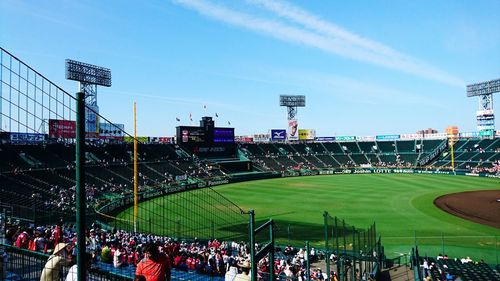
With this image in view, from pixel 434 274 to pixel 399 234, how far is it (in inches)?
364

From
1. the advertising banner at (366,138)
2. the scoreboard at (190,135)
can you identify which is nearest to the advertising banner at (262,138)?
the advertising banner at (366,138)

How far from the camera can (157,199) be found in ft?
131

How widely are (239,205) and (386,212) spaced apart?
47.2ft

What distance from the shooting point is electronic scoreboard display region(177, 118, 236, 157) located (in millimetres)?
58062

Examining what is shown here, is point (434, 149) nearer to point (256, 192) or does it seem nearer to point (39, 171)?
point (256, 192)

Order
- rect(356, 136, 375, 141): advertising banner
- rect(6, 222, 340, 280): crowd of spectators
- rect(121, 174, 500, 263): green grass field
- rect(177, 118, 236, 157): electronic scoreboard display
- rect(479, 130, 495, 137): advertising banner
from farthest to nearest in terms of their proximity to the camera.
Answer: rect(356, 136, 375, 141): advertising banner → rect(479, 130, 495, 137): advertising banner → rect(177, 118, 236, 157): electronic scoreboard display → rect(121, 174, 500, 263): green grass field → rect(6, 222, 340, 280): crowd of spectators

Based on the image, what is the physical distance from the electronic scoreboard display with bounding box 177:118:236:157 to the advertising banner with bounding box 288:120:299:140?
27.3 meters

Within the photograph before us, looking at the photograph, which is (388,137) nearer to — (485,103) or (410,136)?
(410,136)

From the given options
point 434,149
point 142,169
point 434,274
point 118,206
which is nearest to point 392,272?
point 434,274

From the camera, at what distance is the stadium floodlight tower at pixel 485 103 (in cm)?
8219

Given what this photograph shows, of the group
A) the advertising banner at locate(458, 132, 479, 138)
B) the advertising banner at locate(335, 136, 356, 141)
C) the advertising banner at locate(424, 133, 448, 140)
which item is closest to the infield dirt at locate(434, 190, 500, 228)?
the advertising banner at locate(458, 132, 479, 138)

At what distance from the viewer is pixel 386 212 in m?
31.2

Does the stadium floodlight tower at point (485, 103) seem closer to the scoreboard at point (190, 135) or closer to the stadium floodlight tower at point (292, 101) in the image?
the stadium floodlight tower at point (292, 101)

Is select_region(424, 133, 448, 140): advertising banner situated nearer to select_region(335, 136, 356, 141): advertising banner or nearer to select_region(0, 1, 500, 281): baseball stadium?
select_region(0, 1, 500, 281): baseball stadium
